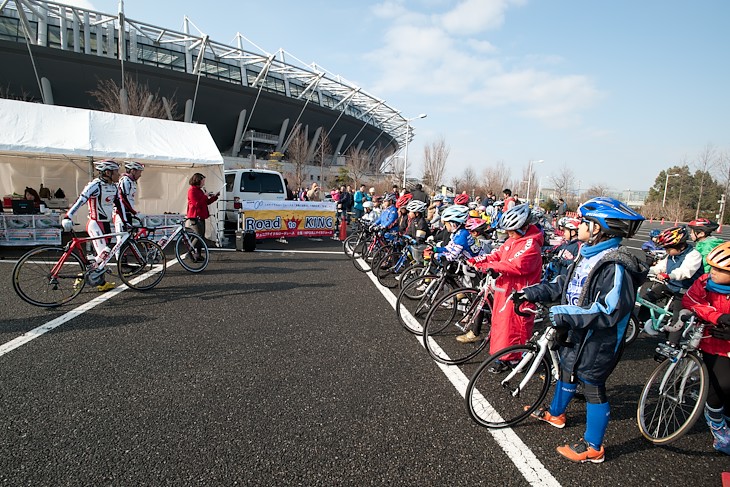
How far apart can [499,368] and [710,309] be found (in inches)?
66.4

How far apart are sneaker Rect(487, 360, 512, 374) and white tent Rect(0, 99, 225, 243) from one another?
8847 mm

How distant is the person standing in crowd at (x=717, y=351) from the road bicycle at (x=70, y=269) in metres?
7.21

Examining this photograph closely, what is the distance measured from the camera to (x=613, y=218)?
244 centimetres

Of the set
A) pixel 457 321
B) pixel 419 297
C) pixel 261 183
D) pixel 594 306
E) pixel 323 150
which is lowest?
pixel 457 321

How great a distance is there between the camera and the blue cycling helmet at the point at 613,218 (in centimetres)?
243

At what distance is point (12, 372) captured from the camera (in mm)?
3441

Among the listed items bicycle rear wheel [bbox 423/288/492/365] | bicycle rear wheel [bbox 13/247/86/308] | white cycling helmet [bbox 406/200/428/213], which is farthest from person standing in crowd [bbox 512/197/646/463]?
bicycle rear wheel [bbox 13/247/86/308]

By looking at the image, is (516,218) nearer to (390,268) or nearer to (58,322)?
(390,268)

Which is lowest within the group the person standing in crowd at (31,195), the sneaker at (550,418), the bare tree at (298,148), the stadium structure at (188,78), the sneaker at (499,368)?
the sneaker at (550,418)

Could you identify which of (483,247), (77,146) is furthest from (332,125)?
(483,247)

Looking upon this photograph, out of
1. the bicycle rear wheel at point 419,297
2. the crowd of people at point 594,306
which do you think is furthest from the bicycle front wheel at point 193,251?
the crowd of people at point 594,306

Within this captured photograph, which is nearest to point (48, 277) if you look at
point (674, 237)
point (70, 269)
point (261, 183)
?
point (70, 269)

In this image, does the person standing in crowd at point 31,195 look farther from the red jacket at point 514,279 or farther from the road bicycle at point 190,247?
the red jacket at point 514,279

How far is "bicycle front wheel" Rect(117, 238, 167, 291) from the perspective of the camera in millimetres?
6141
